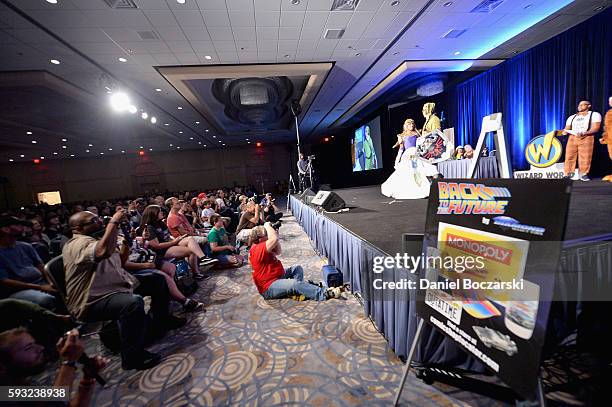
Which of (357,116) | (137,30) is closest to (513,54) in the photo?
(357,116)

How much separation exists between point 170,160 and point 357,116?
15702 millimetres

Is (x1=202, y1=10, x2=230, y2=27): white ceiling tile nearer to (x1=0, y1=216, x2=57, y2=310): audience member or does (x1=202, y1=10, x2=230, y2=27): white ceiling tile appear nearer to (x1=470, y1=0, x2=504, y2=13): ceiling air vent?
(x1=0, y1=216, x2=57, y2=310): audience member

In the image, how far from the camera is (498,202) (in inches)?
42.8

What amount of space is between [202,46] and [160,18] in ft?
3.63

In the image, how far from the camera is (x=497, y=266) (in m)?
1.06

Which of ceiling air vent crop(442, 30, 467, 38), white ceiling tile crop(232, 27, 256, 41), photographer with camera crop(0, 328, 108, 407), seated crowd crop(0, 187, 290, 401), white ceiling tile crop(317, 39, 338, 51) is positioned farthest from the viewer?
ceiling air vent crop(442, 30, 467, 38)

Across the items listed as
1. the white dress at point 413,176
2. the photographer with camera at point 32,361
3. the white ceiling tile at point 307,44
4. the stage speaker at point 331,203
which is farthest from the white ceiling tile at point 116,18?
the white dress at point 413,176

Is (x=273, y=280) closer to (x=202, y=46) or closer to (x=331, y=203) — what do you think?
(x=331, y=203)

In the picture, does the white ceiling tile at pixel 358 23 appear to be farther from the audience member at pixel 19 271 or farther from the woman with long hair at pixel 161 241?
the audience member at pixel 19 271

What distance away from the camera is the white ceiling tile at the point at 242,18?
4230 millimetres

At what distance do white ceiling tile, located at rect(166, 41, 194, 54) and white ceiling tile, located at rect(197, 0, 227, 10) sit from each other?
1268 millimetres

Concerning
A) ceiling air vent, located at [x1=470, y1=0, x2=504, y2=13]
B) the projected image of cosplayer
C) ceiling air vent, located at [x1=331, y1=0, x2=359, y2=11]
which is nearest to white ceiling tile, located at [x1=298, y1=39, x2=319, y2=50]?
ceiling air vent, located at [x1=331, y1=0, x2=359, y2=11]

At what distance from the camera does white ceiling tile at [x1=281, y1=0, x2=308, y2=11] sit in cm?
406

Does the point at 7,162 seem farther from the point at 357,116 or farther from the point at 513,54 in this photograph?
the point at 513,54
